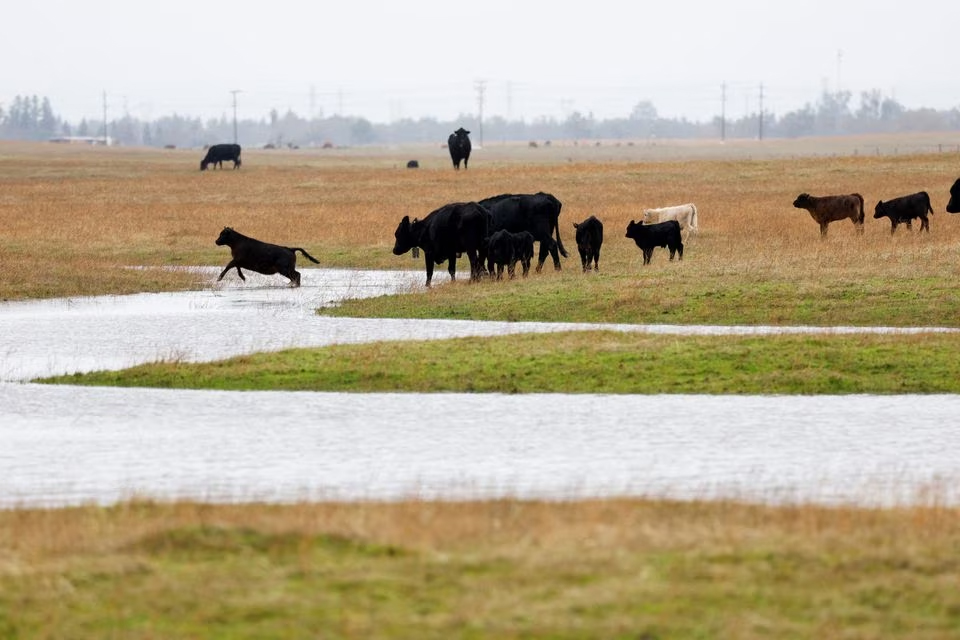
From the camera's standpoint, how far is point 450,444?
13102 millimetres

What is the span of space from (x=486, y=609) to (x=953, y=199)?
97.4 feet

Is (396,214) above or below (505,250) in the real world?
above

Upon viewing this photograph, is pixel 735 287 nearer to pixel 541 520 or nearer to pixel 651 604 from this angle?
pixel 541 520

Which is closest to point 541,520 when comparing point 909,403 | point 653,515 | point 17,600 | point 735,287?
point 653,515

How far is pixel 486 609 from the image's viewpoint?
7312 millimetres

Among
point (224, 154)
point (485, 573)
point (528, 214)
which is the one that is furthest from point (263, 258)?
point (224, 154)

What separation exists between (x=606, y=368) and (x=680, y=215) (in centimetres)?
A: 1828

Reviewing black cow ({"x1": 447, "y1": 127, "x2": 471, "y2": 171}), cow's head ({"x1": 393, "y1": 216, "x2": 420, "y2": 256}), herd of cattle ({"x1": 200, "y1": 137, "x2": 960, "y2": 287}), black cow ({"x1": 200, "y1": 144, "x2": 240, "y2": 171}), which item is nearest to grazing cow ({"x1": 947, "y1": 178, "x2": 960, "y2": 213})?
herd of cattle ({"x1": 200, "y1": 137, "x2": 960, "y2": 287})

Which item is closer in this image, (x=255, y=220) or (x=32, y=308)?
(x=32, y=308)

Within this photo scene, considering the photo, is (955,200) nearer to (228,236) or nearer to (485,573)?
(228,236)

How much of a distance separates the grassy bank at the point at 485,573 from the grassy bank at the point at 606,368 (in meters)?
6.57

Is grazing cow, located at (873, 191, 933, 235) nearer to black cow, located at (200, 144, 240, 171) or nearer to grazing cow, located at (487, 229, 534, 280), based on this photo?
grazing cow, located at (487, 229, 534, 280)

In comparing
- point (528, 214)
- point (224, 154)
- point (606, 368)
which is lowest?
point (606, 368)

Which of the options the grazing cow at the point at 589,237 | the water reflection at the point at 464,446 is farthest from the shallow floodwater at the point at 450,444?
the grazing cow at the point at 589,237
